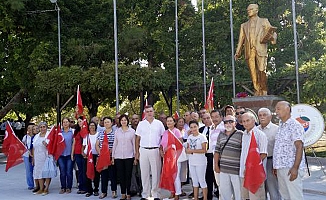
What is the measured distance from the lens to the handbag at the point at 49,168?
33.1ft

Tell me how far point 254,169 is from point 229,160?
0.59m

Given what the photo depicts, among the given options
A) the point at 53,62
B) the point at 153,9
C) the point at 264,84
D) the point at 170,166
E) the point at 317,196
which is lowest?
the point at 317,196

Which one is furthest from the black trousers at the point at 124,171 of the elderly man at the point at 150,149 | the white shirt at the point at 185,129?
the white shirt at the point at 185,129

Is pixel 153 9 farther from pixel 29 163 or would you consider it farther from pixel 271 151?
pixel 271 151

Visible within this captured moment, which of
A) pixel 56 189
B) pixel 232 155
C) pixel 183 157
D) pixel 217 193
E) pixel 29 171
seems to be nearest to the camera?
pixel 232 155

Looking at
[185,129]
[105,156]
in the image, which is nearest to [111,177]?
[105,156]

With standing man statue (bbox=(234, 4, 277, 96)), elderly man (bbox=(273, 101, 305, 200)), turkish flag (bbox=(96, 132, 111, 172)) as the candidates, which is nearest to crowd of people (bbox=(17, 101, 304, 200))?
elderly man (bbox=(273, 101, 305, 200))

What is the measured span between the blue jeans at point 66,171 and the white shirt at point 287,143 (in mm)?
5569

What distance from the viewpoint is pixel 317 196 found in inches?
349

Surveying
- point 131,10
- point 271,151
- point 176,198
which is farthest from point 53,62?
point 271,151

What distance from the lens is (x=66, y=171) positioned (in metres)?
10.3

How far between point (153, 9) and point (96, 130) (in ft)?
52.5

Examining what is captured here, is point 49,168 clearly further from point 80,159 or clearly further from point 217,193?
point 217,193

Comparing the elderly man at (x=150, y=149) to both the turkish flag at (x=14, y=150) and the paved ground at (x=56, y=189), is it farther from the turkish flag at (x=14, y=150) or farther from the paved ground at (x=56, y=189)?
the turkish flag at (x=14, y=150)
